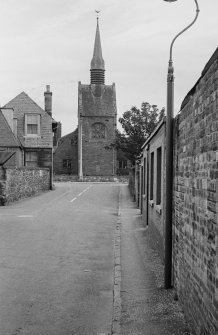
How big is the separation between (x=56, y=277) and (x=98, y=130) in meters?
69.6

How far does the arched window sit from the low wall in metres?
35.4

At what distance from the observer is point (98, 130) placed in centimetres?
7888

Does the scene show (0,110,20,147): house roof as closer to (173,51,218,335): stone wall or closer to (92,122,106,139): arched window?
(92,122,106,139): arched window

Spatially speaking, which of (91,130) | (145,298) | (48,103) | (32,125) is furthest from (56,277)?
(91,130)

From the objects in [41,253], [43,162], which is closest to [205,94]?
[41,253]

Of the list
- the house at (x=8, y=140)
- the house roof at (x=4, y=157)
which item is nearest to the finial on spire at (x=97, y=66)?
the house at (x=8, y=140)

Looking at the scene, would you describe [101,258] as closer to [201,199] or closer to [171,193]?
[171,193]

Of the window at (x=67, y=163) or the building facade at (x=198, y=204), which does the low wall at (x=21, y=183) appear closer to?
the building facade at (x=198, y=204)

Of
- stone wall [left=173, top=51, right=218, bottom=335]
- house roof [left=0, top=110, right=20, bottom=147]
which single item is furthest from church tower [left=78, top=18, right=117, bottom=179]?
stone wall [left=173, top=51, right=218, bottom=335]

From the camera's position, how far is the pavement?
257 inches

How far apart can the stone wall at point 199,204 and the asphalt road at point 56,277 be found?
1.33 metres

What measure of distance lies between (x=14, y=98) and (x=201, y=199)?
4418 centimetres

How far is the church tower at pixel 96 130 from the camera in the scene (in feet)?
254

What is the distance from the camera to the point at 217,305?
462cm
